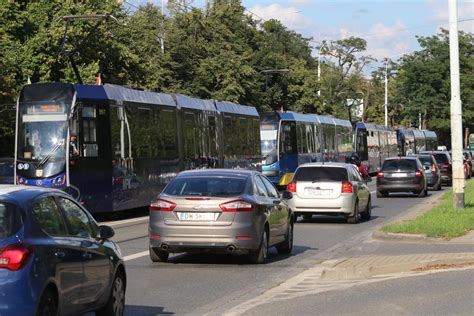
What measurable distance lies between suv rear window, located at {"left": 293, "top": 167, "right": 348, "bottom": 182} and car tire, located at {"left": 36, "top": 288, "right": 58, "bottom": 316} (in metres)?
16.8

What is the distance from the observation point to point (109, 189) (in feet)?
82.2

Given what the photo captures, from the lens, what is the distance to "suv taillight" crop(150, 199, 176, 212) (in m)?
14.5

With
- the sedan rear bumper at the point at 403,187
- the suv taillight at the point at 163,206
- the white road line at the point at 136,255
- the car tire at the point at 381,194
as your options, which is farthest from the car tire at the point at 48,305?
the car tire at the point at 381,194

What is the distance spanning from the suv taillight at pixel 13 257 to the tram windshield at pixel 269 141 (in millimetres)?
35163

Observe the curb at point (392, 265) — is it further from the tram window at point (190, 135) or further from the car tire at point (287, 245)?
the tram window at point (190, 135)

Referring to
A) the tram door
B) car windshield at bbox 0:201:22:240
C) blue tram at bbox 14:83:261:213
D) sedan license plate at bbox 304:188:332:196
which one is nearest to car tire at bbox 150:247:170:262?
car windshield at bbox 0:201:22:240

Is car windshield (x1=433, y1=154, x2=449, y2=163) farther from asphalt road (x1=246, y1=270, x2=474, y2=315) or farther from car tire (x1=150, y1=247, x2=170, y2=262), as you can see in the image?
asphalt road (x1=246, y1=270, x2=474, y2=315)

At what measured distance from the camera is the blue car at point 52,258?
23.3 feet

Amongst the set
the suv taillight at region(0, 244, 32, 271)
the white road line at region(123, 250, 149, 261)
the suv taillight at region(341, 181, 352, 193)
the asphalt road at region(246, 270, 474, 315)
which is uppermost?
the suv taillight at region(0, 244, 32, 271)

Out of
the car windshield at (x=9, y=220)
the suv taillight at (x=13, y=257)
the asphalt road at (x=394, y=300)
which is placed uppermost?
the car windshield at (x=9, y=220)

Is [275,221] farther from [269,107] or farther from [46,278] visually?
[269,107]

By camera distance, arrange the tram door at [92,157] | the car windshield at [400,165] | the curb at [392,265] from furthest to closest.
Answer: the car windshield at [400,165] → the tram door at [92,157] → the curb at [392,265]

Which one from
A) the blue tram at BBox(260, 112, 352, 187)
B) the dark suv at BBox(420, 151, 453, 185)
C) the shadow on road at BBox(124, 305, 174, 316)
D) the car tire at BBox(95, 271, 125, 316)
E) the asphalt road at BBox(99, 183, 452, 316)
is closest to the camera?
the car tire at BBox(95, 271, 125, 316)

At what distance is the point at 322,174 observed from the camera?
953 inches
